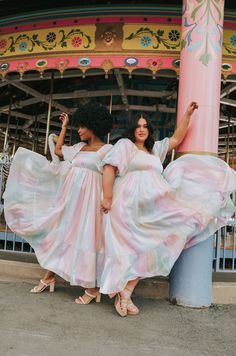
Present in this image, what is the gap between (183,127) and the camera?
4.00 m

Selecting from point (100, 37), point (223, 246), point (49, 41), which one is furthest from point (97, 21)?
point (223, 246)

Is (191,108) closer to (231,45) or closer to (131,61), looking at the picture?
(131,61)

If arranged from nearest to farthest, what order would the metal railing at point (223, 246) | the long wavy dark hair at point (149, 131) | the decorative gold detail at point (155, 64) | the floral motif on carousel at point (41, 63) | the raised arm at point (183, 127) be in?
1. the long wavy dark hair at point (149, 131)
2. the raised arm at point (183, 127)
3. the metal railing at point (223, 246)
4. the decorative gold detail at point (155, 64)
5. the floral motif on carousel at point (41, 63)

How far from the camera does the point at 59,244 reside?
3840mm

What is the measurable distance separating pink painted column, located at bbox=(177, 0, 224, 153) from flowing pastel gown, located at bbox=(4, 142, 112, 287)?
3.07 feet

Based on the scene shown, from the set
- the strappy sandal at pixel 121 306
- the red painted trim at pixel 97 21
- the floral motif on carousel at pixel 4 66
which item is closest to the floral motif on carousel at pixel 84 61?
the red painted trim at pixel 97 21

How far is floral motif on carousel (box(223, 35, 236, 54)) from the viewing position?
16.4ft

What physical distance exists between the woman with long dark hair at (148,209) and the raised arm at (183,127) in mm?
260

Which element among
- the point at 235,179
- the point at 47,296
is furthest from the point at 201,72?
the point at 47,296

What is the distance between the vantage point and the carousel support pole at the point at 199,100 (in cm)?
394

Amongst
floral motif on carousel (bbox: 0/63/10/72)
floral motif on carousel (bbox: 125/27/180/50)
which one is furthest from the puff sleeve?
floral motif on carousel (bbox: 0/63/10/72)

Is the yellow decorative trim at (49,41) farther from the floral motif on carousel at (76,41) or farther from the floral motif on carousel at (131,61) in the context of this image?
the floral motif on carousel at (131,61)

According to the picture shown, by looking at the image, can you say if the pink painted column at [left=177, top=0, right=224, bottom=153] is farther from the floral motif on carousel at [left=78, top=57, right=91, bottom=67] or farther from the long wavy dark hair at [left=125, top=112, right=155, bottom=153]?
the floral motif on carousel at [left=78, top=57, right=91, bottom=67]

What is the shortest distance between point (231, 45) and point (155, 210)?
2.58m
